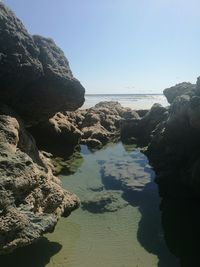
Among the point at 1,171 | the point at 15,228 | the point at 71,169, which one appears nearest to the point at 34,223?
the point at 15,228

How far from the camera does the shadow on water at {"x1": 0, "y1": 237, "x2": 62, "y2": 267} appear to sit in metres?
9.35

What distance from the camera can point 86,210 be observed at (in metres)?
13.7

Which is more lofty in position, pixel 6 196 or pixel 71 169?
pixel 6 196

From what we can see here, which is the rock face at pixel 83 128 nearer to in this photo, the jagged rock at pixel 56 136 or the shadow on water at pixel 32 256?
the jagged rock at pixel 56 136

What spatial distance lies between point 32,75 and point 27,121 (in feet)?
9.14

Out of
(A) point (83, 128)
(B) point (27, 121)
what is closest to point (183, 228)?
(B) point (27, 121)

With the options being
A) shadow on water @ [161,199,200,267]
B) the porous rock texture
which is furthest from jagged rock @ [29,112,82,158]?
shadow on water @ [161,199,200,267]

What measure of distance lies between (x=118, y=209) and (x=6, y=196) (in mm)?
6965

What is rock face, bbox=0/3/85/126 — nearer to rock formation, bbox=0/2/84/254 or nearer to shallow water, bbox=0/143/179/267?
rock formation, bbox=0/2/84/254

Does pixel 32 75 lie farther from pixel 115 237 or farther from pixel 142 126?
pixel 142 126

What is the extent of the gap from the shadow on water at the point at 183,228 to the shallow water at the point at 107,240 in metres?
0.28

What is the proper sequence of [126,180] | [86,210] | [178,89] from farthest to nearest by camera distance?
[178,89] < [126,180] < [86,210]

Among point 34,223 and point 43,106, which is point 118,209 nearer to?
point 43,106

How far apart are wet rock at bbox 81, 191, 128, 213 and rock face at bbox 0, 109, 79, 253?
3.56 m
